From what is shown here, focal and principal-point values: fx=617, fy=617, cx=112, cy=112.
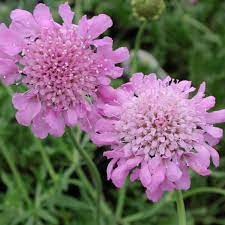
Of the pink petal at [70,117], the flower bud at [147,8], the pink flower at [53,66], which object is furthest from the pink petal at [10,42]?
the flower bud at [147,8]

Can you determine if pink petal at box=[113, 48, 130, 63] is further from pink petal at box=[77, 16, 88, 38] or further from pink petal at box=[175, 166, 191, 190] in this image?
pink petal at box=[175, 166, 191, 190]

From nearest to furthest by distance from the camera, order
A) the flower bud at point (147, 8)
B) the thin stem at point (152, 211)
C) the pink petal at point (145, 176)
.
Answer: the pink petal at point (145, 176), the flower bud at point (147, 8), the thin stem at point (152, 211)

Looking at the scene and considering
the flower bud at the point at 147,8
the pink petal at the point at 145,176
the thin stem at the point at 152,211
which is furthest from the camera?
the thin stem at the point at 152,211

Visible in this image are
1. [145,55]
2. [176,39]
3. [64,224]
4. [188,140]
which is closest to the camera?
[188,140]

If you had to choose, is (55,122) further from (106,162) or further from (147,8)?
(106,162)

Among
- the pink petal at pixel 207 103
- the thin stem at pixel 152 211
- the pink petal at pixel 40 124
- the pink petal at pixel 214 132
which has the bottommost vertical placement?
the thin stem at pixel 152 211

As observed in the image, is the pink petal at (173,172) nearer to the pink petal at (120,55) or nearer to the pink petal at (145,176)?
the pink petal at (145,176)

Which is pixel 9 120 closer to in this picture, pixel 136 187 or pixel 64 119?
pixel 136 187

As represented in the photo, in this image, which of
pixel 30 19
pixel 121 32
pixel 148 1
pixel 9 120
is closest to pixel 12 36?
pixel 30 19
